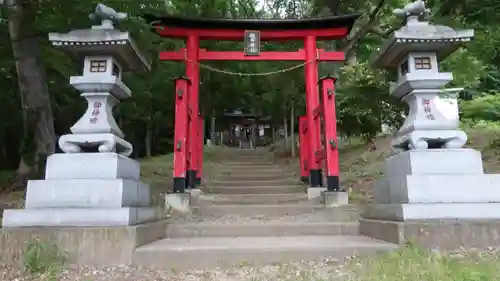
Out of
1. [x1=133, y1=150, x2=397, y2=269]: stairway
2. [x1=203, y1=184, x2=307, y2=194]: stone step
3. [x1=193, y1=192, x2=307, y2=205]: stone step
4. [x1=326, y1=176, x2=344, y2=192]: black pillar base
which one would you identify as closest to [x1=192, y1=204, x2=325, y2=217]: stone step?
[x1=133, y1=150, x2=397, y2=269]: stairway

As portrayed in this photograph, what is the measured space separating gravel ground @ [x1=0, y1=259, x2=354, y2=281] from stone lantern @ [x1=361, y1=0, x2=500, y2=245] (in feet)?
3.14

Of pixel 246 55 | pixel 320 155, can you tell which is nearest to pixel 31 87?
pixel 246 55

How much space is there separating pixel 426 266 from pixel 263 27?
20.4 feet

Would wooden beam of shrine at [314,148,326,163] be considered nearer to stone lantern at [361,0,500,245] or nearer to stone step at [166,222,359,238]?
stone step at [166,222,359,238]

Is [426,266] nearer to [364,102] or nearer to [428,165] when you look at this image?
[428,165]

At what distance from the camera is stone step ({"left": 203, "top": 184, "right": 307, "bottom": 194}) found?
8534mm

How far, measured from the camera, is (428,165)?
4309mm

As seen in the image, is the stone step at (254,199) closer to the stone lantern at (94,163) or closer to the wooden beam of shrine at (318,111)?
the wooden beam of shrine at (318,111)

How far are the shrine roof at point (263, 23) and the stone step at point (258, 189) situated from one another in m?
3.38

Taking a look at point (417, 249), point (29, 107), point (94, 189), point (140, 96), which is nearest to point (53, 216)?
point (94, 189)

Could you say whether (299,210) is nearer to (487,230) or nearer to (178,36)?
(487,230)

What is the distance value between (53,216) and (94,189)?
0.48 metres

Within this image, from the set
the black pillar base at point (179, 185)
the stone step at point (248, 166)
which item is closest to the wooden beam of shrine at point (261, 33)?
the black pillar base at point (179, 185)

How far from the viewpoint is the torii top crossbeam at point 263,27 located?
8.17 meters
